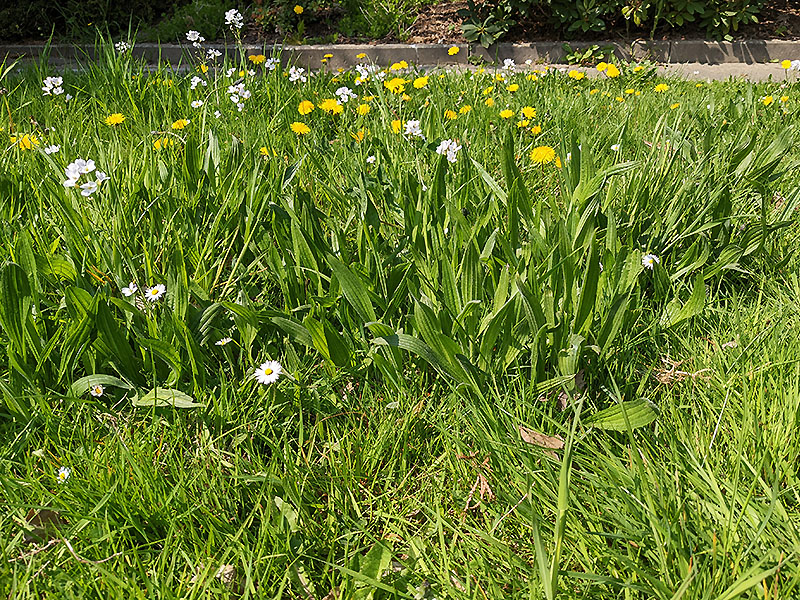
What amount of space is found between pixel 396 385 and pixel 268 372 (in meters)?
0.28

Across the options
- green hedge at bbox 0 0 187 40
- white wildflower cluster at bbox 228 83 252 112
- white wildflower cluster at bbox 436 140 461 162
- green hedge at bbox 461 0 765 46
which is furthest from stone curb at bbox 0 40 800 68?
white wildflower cluster at bbox 436 140 461 162

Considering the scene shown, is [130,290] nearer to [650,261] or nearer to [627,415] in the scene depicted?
[627,415]

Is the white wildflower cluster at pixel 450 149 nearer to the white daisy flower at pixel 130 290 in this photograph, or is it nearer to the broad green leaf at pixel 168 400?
the white daisy flower at pixel 130 290

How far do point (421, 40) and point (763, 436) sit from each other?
580 centimetres

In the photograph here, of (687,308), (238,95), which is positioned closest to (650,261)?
(687,308)

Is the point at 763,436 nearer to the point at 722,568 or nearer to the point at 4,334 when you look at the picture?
the point at 722,568

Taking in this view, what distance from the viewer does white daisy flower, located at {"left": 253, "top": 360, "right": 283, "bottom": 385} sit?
1341 mm

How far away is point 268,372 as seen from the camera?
4.48ft

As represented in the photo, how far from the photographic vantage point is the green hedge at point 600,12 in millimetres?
5703

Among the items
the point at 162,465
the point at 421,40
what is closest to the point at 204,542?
the point at 162,465

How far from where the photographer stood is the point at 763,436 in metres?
1.23

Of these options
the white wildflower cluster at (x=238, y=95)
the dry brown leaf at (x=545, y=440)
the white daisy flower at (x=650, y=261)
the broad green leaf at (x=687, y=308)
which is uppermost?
the white wildflower cluster at (x=238, y=95)

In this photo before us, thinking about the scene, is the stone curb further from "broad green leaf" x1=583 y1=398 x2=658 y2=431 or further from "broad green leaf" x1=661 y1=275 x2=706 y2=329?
"broad green leaf" x1=583 y1=398 x2=658 y2=431

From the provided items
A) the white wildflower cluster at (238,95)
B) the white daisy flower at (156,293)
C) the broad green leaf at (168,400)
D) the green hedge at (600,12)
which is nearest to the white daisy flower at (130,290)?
the white daisy flower at (156,293)
